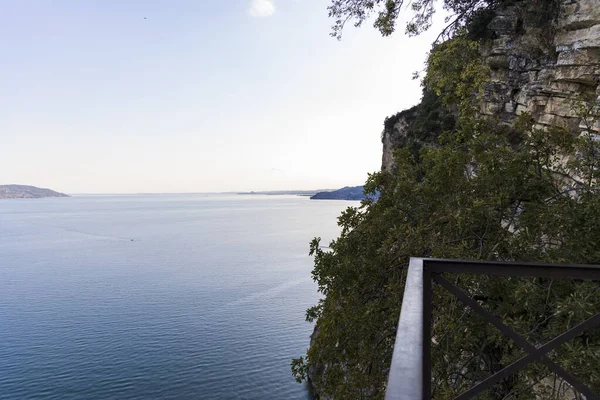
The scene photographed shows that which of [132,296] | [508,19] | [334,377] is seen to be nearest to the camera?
[334,377]

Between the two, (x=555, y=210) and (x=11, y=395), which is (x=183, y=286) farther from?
(x=555, y=210)

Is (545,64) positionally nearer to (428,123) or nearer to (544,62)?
(544,62)

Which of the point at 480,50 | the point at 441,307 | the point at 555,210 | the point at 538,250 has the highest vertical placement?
the point at 480,50

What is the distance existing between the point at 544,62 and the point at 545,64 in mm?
172

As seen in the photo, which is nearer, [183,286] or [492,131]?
[492,131]

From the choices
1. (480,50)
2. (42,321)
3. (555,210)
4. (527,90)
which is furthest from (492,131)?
(42,321)

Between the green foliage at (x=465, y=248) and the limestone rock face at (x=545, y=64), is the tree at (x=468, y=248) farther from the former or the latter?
the limestone rock face at (x=545, y=64)

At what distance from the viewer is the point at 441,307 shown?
6.77 m

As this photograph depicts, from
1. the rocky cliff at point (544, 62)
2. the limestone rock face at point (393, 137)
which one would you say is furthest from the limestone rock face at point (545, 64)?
the limestone rock face at point (393, 137)

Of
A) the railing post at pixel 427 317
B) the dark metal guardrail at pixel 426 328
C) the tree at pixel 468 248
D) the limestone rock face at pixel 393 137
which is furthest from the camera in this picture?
the limestone rock face at pixel 393 137

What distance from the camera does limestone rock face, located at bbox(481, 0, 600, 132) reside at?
10.0 m

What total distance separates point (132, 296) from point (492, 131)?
36927mm

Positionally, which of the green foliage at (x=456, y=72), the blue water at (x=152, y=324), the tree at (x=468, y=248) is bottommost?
the blue water at (x=152, y=324)

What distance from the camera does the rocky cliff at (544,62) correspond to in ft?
32.8
